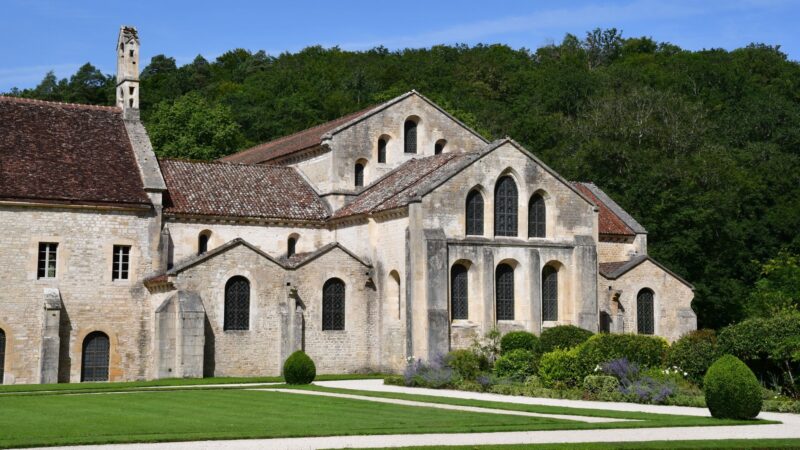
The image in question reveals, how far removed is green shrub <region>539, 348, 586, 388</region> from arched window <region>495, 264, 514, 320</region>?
9.37 metres

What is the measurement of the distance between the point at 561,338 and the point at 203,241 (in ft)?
56.8

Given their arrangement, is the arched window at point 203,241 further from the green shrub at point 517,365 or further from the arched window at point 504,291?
the green shrub at point 517,365

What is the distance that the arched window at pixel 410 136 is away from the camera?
5290 cm

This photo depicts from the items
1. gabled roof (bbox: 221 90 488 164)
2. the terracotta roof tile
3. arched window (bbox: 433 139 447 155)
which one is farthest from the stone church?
the terracotta roof tile

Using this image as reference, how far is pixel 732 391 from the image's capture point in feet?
82.6

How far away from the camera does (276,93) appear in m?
96.1

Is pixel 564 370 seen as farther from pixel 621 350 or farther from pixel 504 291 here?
pixel 504 291

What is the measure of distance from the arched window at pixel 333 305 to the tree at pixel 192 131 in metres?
28.4

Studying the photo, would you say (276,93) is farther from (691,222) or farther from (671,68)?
(691,222)

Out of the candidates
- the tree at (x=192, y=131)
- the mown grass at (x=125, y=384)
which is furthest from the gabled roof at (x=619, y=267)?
the tree at (x=192, y=131)

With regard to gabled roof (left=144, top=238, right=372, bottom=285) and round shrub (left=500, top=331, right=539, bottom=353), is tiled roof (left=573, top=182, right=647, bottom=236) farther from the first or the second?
gabled roof (left=144, top=238, right=372, bottom=285)

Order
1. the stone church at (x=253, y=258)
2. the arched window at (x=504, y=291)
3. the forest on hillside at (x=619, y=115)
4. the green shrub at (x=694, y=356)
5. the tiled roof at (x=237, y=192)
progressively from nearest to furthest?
the green shrub at (x=694, y=356) → the stone church at (x=253, y=258) → the arched window at (x=504, y=291) → the tiled roof at (x=237, y=192) → the forest on hillside at (x=619, y=115)

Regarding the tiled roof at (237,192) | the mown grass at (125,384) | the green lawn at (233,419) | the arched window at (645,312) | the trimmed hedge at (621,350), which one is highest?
the tiled roof at (237,192)

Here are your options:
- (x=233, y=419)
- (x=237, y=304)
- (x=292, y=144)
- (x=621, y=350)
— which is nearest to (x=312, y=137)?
(x=292, y=144)
